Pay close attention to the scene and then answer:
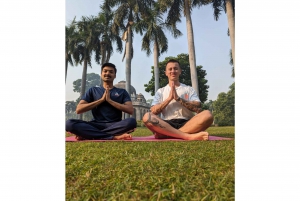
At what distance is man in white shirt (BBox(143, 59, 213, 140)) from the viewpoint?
2.63 m

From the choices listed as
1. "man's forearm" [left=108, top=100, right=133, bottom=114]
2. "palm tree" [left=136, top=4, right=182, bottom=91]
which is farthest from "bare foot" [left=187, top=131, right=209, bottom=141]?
"palm tree" [left=136, top=4, right=182, bottom=91]

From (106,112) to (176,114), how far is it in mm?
809

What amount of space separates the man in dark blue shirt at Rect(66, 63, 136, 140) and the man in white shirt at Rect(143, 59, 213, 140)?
277 mm

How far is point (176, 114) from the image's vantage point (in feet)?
9.36

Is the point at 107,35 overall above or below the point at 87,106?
above

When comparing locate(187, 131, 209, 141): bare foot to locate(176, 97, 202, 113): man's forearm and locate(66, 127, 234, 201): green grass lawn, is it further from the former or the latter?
locate(66, 127, 234, 201): green grass lawn

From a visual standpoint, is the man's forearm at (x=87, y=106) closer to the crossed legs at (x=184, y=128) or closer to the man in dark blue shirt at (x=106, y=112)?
the man in dark blue shirt at (x=106, y=112)

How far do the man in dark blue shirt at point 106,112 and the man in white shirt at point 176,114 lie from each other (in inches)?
10.9

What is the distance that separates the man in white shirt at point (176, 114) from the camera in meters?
2.63

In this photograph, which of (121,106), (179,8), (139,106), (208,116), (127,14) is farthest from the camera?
(127,14)

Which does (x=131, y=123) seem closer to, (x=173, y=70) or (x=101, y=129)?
(x=101, y=129)

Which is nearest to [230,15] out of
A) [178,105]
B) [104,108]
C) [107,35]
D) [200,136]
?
[178,105]

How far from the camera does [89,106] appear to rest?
2.71 m

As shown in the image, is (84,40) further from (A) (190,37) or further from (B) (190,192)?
(B) (190,192)
